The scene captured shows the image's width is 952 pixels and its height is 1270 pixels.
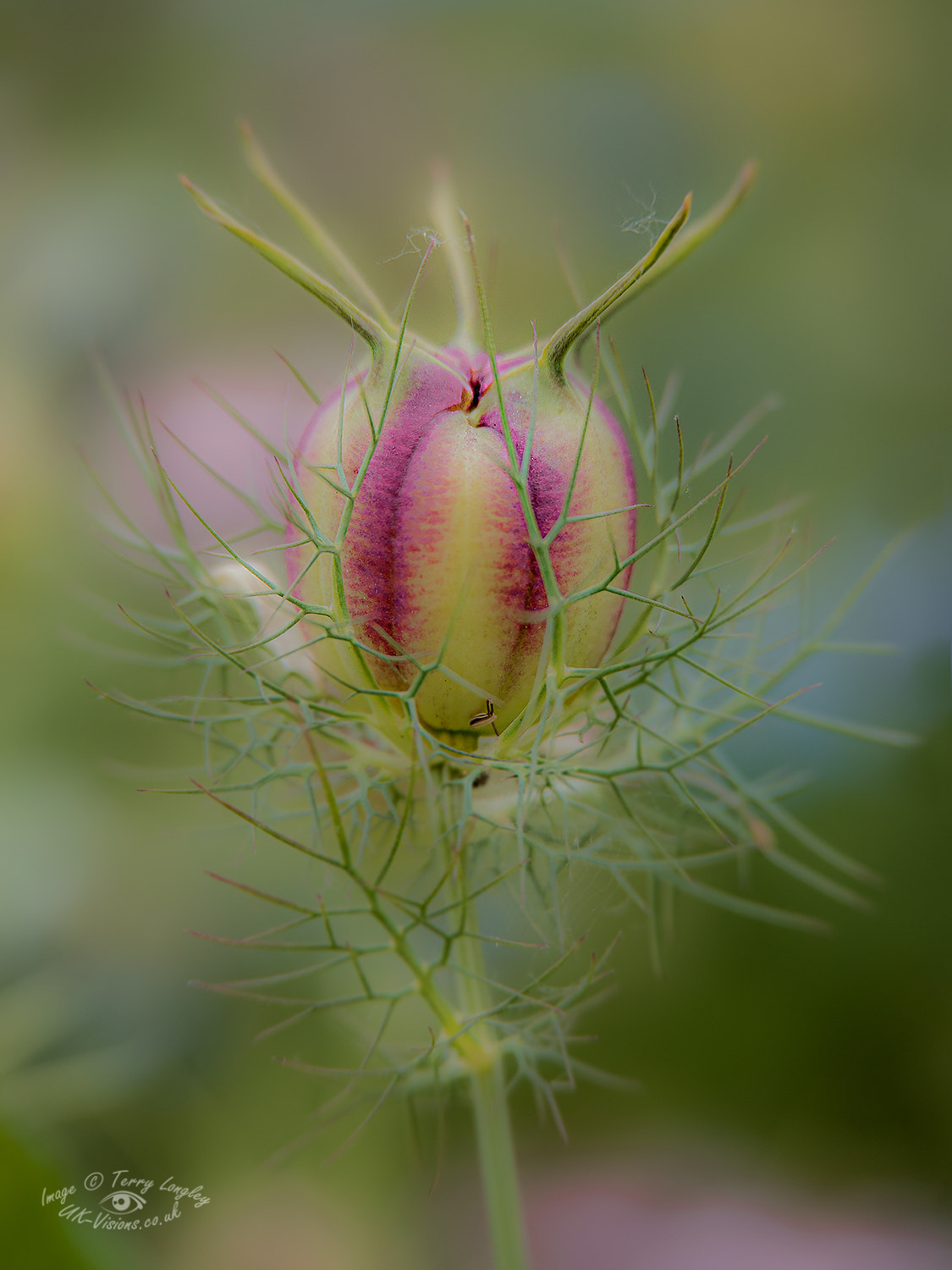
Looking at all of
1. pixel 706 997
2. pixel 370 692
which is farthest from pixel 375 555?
pixel 706 997

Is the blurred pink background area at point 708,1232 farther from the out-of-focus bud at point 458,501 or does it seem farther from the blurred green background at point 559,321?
the out-of-focus bud at point 458,501

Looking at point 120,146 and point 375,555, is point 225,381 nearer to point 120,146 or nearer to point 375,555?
point 120,146

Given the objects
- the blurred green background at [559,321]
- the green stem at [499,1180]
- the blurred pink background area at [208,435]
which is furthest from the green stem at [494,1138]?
the blurred pink background area at [208,435]

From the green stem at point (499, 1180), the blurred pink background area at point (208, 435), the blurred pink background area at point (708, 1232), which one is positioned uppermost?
the blurred pink background area at point (208, 435)

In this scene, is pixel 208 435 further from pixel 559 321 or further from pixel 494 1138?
pixel 494 1138

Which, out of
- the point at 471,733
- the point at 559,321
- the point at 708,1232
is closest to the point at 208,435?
the point at 559,321

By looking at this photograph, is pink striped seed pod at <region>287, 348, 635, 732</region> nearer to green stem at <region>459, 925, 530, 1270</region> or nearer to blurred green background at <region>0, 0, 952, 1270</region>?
green stem at <region>459, 925, 530, 1270</region>
